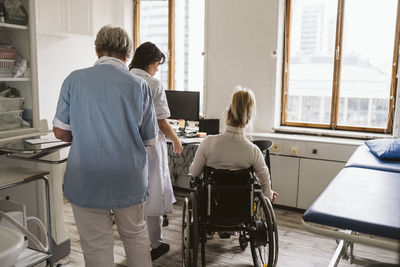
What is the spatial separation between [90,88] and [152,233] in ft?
4.19

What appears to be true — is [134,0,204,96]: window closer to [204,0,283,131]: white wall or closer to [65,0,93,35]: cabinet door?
[204,0,283,131]: white wall

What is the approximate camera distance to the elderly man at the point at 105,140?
5.48ft

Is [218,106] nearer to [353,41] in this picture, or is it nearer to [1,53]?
[353,41]

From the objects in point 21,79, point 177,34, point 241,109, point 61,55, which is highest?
point 177,34

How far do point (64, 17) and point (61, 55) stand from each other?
49cm

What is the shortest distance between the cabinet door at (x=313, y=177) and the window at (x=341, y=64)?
1.64 feet

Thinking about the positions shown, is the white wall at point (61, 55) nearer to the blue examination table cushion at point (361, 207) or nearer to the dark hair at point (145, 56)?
the dark hair at point (145, 56)

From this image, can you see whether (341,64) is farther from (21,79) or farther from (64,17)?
(21,79)

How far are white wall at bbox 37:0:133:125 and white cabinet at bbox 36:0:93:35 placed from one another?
139 mm

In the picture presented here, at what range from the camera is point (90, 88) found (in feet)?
5.44

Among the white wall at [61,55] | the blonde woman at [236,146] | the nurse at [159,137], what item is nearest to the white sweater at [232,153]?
the blonde woman at [236,146]

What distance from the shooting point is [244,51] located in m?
3.80

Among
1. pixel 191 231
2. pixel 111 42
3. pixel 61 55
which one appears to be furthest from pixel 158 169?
pixel 61 55

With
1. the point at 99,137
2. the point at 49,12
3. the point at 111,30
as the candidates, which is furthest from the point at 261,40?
the point at 99,137
